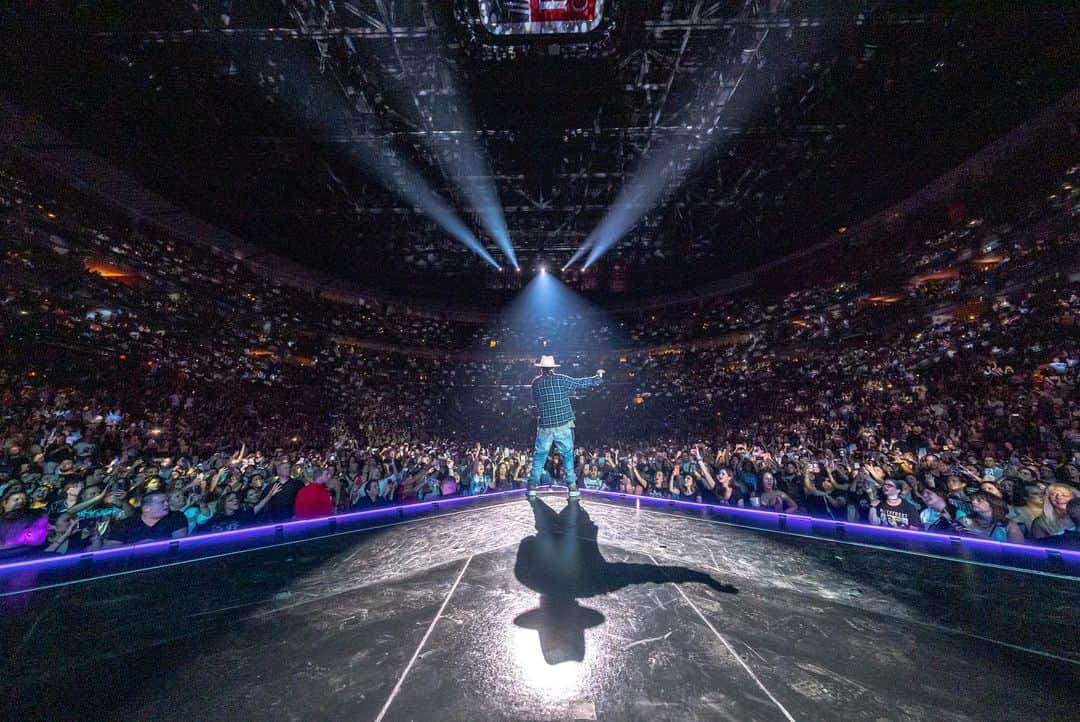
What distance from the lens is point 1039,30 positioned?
17.4 ft

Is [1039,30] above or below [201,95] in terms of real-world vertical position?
above

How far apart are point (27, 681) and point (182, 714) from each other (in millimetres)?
845

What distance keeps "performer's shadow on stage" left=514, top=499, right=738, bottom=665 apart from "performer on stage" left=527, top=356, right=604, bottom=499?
0.80 metres

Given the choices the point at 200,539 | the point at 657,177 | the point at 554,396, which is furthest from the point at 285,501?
the point at 657,177

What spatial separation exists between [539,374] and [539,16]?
4.51 m

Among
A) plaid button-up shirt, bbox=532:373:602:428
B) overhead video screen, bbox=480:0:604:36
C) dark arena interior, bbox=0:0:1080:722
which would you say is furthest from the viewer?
overhead video screen, bbox=480:0:604:36

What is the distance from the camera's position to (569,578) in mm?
2342

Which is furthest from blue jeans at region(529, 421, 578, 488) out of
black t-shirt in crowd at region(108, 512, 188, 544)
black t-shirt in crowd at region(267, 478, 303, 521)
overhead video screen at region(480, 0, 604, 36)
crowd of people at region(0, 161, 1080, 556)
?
overhead video screen at region(480, 0, 604, 36)

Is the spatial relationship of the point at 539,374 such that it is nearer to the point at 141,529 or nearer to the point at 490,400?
the point at 141,529

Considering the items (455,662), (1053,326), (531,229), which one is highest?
(531,229)

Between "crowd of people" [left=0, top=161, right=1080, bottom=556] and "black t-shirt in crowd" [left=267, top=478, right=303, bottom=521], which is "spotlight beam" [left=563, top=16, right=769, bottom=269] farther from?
"black t-shirt in crowd" [left=267, top=478, right=303, bottom=521]

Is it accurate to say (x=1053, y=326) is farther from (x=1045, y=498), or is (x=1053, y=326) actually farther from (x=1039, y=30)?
(x=1045, y=498)

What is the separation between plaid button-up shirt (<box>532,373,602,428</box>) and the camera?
4087mm

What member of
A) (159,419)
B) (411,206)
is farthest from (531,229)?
(159,419)
